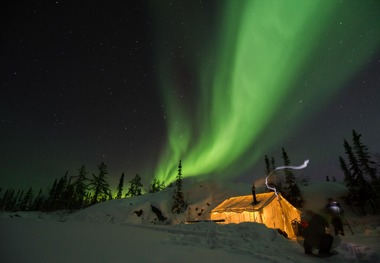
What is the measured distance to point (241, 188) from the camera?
59500mm

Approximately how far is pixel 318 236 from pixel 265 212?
1585 cm

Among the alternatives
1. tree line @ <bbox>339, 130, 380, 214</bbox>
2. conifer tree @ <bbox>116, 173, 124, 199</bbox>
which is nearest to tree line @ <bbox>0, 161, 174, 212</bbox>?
conifer tree @ <bbox>116, 173, 124, 199</bbox>

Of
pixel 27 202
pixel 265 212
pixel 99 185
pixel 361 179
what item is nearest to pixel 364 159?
pixel 361 179

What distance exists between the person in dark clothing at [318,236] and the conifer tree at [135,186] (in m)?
71.3

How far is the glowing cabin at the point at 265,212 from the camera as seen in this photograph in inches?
880

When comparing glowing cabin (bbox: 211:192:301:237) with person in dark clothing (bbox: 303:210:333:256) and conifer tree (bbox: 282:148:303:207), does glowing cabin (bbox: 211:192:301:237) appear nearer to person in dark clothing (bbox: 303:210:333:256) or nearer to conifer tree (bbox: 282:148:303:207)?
person in dark clothing (bbox: 303:210:333:256)

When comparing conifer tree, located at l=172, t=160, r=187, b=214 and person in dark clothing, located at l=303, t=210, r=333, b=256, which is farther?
conifer tree, located at l=172, t=160, r=187, b=214

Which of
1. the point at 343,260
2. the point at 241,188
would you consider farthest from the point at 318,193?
the point at 343,260

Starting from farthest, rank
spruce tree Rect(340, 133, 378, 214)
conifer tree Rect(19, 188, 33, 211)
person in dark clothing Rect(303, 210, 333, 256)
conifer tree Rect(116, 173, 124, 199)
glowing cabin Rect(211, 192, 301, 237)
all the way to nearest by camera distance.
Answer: conifer tree Rect(19, 188, 33, 211)
conifer tree Rect(116, 173, 124, 199)
spruce tree Rect(340, 133, 378, 214)
glowing cabin Rect(211, 192, 301, 237)
person in dark clothing Rect(303, 210, 333, 256)

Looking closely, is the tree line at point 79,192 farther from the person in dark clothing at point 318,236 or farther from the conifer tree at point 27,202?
the person in dark clothing at point 318,236

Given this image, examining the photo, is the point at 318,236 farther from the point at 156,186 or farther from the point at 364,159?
the point at 156,186

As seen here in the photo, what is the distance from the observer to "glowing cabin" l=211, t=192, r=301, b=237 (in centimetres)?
2234

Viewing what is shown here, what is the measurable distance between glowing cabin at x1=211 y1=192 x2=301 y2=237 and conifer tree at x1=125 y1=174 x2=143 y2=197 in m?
53.2

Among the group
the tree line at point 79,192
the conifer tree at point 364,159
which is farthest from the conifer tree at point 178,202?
the conifer tree at point 364,159
